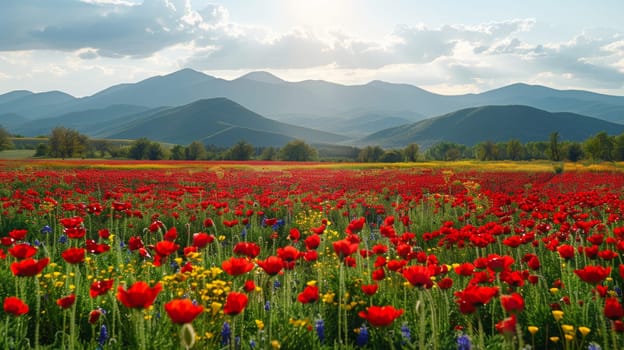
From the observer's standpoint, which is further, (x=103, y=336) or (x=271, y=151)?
(x=271, y=151)

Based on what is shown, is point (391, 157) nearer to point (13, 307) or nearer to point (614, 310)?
point (614, 310)

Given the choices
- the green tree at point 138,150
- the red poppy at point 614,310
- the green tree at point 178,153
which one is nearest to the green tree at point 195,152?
the green tree at point 178,153

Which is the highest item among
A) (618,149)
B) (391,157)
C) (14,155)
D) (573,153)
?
(618,149)

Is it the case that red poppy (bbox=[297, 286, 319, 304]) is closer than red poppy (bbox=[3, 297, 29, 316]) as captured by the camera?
No

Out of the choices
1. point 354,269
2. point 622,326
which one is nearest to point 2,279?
point 354,269

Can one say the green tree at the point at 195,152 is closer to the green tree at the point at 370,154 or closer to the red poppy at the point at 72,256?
the green tree at the point at 370,154


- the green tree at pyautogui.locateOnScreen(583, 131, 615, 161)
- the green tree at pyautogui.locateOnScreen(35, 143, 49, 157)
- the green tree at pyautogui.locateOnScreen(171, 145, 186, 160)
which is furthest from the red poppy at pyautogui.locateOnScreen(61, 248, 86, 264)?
the green tree at pyautogui.locateOnScreen(171, 145, 186, 160)

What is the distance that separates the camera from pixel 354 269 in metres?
5.00

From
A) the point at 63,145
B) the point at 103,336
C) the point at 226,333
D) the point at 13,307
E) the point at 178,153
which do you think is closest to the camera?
the point at 13,307

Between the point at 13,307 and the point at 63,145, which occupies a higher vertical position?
the point at 63,145

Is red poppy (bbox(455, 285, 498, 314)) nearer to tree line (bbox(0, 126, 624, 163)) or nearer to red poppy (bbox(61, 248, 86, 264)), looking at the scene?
red poppy (bbox(61, 248, 86, 264))

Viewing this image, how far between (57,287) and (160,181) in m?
15.8

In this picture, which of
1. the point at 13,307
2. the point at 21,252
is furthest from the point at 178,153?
the point at 13,307

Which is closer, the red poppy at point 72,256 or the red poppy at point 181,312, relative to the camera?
the red poppy at point 181,312
